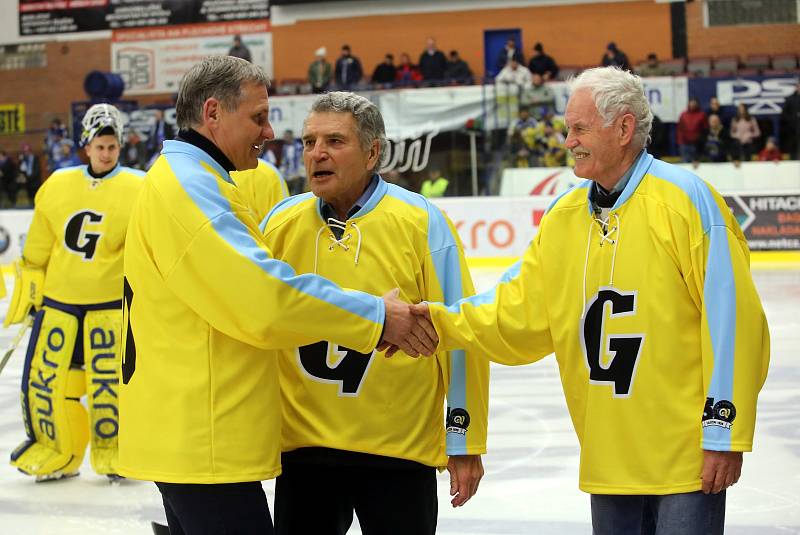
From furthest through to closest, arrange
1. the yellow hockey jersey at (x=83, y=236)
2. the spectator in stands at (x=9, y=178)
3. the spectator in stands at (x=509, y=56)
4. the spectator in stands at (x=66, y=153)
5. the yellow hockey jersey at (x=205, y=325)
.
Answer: the spectator in stands at (x=509, y=56) → the spectator in stands at (x=66, y=153) → the spectator in stands at (x=9, y=178) → the yellow hockey jersey at (x=83, y=236) → the yellow hockey jersey at (x=205, y=325)

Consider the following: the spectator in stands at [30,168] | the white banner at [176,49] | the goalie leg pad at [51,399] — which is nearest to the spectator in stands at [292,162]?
the spectator in stands at [30,168]

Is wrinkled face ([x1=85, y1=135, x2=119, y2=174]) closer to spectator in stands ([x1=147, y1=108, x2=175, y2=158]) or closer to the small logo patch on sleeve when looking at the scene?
the small logo patch on sleeve

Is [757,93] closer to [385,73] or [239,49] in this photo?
[385,73]

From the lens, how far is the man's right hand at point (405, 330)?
8.16ft

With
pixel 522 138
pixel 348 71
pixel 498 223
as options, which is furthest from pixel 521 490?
pixel 348 71

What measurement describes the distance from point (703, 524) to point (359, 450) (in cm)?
80

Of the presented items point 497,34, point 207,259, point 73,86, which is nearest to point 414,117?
point 497,34

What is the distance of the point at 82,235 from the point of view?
16.5 feet

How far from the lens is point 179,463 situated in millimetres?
2293

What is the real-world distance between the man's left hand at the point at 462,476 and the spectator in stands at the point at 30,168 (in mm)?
14274

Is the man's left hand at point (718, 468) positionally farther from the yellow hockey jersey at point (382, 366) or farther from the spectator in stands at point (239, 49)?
the spectator in stands at point (239, 49)

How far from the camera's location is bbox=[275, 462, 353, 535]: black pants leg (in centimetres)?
265

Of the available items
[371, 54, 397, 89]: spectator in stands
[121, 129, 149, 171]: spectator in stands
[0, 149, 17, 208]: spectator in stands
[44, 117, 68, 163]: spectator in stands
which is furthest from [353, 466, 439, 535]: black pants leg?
[371, 54, 397, 89]: spectator in stands

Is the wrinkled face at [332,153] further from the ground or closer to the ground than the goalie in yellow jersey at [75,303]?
further from the ground
